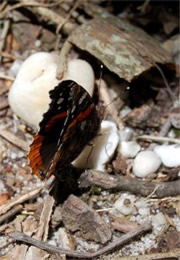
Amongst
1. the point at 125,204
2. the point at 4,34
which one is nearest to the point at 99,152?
the point at 125,204

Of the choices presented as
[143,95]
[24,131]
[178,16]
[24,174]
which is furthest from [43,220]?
[178,16]

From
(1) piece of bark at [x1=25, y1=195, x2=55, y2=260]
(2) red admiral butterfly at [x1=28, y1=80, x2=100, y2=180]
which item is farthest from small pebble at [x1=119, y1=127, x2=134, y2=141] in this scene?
(1) piece of bark at [x1=25, y1=195, x2=55, y2=260]

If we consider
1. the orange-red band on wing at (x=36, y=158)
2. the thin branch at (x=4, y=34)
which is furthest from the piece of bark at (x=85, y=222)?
the thin branch at (x=4, y=34)

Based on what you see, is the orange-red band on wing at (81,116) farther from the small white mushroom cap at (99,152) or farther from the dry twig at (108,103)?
the dry twig at (108,103)

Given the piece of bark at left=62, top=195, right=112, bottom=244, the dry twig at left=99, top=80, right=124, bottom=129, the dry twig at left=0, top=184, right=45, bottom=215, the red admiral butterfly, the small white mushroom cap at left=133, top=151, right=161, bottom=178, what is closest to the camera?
the red admiral butterfly

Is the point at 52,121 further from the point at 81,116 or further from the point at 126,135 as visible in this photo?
the point at 126,135

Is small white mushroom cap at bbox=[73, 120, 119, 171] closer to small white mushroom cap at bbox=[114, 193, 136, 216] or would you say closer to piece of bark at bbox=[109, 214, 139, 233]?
small white mushroom cap at bbox=[114, 193, 136, 216]
